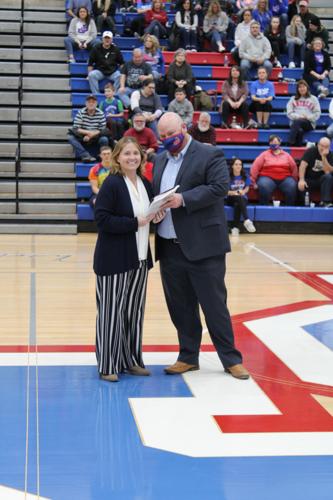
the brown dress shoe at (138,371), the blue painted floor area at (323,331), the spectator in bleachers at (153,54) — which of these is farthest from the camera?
the spectator in bleachers at (153,54)

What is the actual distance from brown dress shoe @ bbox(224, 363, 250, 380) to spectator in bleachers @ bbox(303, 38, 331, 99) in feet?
39.5

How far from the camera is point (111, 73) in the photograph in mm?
16359

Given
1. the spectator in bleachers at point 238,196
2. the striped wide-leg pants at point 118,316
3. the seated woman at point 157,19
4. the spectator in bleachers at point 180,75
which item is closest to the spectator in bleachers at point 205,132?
the spectator in bleachers at point 238,196

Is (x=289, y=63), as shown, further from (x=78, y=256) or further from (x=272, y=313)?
(x=272, y=313)

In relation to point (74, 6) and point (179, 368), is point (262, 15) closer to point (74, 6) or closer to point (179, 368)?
point (74, 6)

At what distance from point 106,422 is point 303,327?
2878mm

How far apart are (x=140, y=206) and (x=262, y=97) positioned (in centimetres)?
1100

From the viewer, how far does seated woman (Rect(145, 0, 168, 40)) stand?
698 inches

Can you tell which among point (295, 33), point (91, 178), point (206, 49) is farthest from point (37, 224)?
point (295, 33)

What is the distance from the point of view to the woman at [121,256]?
5.47 m

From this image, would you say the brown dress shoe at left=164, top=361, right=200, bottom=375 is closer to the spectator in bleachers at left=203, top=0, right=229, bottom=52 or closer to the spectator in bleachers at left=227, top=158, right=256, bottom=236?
the spectator in bleachers at left=227, top=158, right=256, bottom=236

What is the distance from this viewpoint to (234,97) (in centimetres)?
1580

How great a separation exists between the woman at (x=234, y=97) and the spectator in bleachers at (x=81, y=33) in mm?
A: 2954

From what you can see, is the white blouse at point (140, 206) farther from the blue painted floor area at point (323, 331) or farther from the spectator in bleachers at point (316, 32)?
the spectator in bleachers at point (316, 32)
